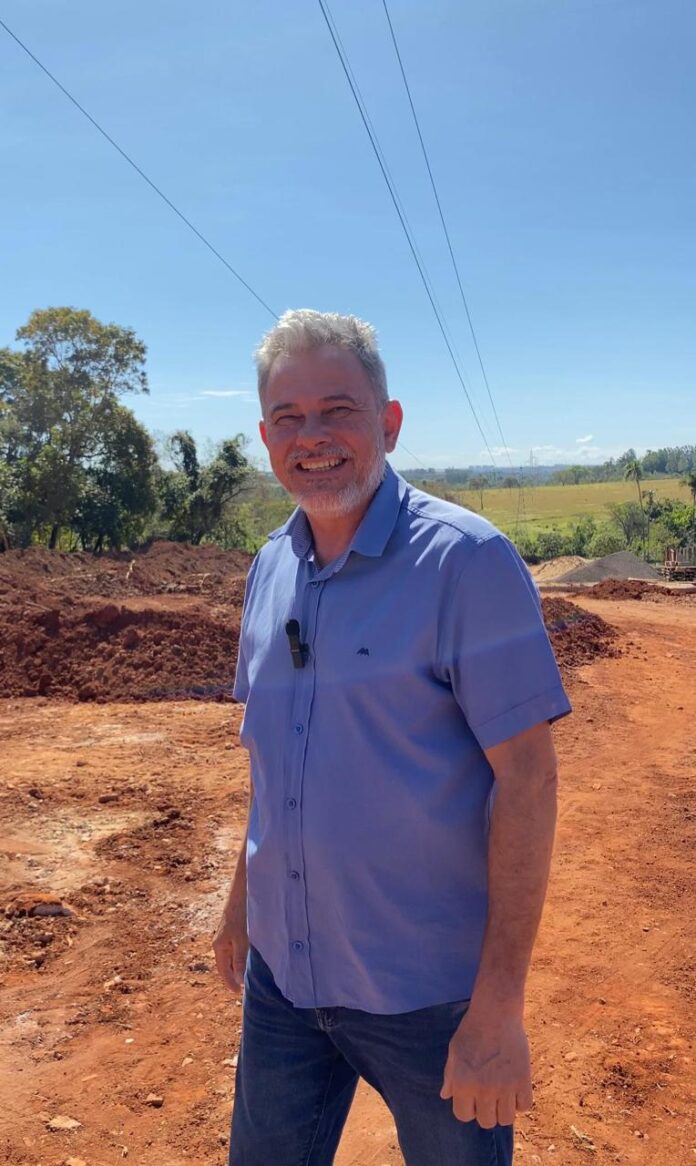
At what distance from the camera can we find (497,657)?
4.34 feet

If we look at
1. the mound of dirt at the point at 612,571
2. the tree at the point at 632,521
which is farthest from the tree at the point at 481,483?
the mound of dirt at the point at 612,571

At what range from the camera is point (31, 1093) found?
2.88 m

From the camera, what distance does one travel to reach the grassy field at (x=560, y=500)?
87625 mm

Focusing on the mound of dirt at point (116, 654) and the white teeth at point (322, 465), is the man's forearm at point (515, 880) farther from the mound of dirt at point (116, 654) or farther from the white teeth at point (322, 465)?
the mound of dirt at point (116, 654)

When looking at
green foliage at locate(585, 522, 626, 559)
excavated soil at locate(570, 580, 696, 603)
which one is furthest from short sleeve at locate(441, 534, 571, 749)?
green foliage at locate(585, 522, 626, 559)

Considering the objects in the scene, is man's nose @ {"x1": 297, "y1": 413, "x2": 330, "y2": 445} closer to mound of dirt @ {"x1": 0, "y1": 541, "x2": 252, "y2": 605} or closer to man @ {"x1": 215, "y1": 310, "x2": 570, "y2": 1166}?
man @ {"x1": 215, "y1": 310, "x2": 570, "y2": 1166}

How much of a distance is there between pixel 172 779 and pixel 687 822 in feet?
11.7

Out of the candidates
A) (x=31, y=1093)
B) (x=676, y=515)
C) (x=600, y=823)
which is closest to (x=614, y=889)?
(x=600, y=823)

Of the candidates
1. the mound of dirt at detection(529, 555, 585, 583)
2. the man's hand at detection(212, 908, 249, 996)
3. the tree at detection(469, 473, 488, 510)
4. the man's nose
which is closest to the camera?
the man's nose

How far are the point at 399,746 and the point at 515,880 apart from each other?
280 mm

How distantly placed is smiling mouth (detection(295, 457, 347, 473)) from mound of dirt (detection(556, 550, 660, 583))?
2283 centimetres

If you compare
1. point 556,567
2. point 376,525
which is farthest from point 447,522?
point 556,567

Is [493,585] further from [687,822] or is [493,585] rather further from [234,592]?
[234,592]

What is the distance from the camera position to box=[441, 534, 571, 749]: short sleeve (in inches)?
52.1
